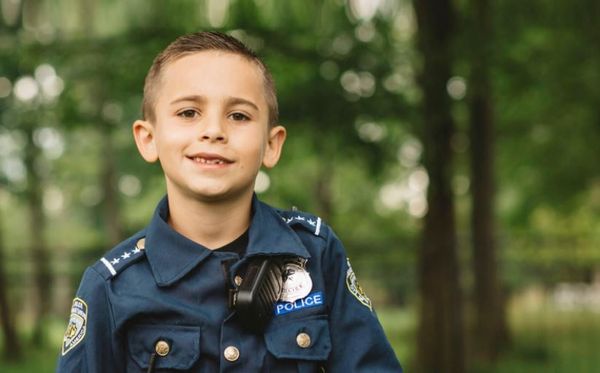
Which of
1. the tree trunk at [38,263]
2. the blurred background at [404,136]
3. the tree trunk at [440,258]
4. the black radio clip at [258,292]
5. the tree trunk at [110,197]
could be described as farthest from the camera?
the tree trunk at [110,197]

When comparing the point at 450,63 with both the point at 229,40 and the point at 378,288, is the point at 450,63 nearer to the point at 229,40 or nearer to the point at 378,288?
the point at 229,40

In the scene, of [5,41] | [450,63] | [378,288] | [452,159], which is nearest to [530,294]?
[378,288]

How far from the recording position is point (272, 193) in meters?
12.6

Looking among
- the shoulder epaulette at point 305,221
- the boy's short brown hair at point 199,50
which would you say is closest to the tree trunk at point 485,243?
the shoulder epaulette at point 305,221

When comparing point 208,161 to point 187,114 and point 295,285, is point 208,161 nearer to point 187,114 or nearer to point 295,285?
point 187,114

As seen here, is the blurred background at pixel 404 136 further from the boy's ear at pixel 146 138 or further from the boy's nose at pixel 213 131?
the boy's nose at pixel 213 131

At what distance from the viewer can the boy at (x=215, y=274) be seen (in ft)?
5.91

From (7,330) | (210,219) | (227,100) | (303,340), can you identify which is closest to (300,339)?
(303,340)

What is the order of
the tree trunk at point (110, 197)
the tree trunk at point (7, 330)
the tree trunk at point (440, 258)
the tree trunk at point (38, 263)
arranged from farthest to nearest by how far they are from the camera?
the tree trunk at point (110, 197) → the tree trunk at point (38, 263) → the tree trunk at point (7, 330) → the tree trunk at point (440, 258)

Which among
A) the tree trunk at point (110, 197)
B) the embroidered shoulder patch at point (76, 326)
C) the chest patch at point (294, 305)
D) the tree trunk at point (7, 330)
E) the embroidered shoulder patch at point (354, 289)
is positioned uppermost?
the tree trunk at point (110, 197)

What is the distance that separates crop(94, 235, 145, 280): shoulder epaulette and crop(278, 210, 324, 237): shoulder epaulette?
0.36m

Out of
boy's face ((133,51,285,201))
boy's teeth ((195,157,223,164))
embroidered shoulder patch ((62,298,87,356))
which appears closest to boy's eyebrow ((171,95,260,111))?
boy's face ((133,51,285,201))

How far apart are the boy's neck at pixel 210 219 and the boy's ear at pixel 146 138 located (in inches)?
4.6

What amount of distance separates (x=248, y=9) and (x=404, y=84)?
1.71 metres
